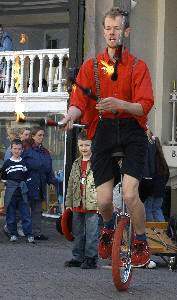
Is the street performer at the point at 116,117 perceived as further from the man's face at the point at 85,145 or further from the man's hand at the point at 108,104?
the man's face at the point at 85,145

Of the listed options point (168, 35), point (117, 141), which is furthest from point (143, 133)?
point (168, 35)

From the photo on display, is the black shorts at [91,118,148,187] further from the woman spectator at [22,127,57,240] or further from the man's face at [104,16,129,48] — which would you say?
the woman spectator at [22,127,57,240]

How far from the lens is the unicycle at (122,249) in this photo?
704 cm

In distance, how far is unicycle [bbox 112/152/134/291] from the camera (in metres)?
7.04

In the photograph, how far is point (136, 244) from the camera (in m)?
7.27

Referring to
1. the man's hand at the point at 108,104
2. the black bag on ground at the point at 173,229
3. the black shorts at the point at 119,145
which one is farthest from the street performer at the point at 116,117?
the black bag on ground at the point at 173,229

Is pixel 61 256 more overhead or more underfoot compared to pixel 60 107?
more underfoot

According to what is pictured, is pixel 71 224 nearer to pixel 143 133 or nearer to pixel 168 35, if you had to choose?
pixel 143 133

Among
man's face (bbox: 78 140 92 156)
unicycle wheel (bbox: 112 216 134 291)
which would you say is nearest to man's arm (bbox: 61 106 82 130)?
unicycle wheel (bbox: 112 216 134 291)

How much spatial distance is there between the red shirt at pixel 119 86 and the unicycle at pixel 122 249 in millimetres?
413

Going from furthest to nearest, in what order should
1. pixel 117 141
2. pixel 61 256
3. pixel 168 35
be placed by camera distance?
pixel 168 35, pixel 61 256, pixel 117 141

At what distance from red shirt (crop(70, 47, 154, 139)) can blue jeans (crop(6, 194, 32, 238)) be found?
597cm

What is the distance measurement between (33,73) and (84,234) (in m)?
11.0

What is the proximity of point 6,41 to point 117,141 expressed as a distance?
43.3ft
